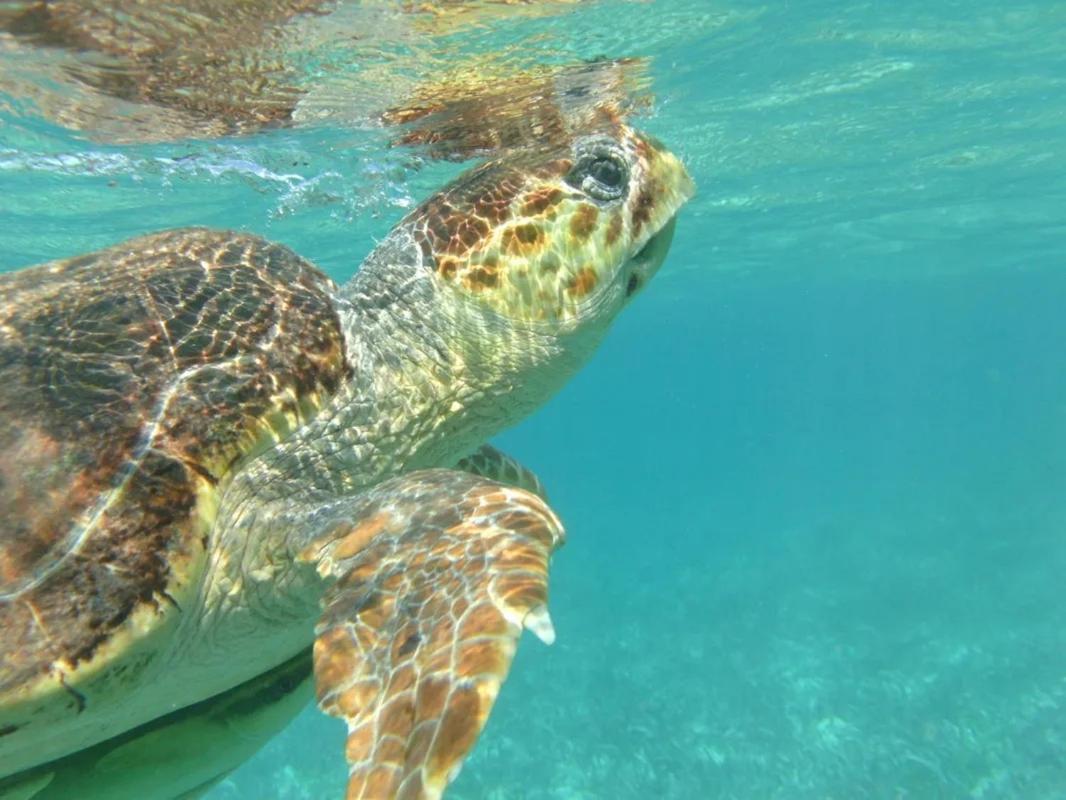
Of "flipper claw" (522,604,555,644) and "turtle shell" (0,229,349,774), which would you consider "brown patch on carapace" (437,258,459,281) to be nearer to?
"turtle shell" (0,229,349,774)

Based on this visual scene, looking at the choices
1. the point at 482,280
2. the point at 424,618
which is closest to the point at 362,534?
the point at 424,618

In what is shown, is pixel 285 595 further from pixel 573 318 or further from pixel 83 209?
pixel 83 209

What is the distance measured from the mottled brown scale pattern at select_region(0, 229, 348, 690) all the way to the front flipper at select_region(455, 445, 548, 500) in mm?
1118

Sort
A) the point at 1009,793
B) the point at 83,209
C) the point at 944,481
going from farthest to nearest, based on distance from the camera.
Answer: the point at 944,481
the point at 83,209
the point at 1009,793

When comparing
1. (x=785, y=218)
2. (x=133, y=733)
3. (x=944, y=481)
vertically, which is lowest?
(x=944, y=481)

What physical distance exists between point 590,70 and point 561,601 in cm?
1600

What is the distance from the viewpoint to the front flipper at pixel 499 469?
3.77 m

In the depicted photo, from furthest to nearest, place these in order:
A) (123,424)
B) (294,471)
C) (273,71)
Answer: (273,71)
(294,471)
(123,424)

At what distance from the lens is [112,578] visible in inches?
80.6

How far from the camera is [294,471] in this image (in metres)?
2.68

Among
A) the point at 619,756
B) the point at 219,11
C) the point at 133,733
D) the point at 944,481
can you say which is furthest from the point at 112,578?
the point at 944,481

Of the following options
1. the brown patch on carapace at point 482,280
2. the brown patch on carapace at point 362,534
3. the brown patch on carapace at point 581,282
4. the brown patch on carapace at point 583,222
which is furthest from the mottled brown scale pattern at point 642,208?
the brown patch on carapace at point 362,534

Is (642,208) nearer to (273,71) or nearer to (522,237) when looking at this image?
(522,237)

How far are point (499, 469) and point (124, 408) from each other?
1.89 m
